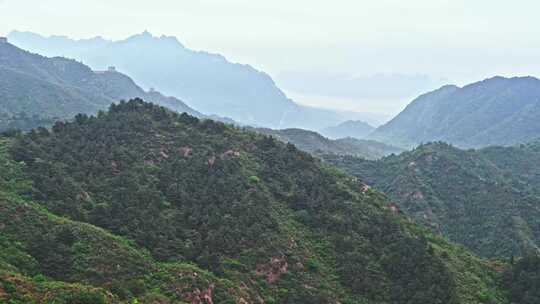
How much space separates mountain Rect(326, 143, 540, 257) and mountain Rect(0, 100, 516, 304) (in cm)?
2622

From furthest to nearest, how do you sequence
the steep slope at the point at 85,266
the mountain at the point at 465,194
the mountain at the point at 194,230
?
the mountain at the point at 465,194 → the mountain at the point at 194,230 → the steep slope at the point at 85,266

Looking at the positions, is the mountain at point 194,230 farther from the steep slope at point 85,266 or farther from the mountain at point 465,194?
the mountain at point 465,194

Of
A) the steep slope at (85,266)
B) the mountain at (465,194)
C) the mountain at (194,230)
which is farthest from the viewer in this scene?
the mountain at (465,194)

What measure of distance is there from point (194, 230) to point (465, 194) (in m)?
61.9

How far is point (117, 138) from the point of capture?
168 ft

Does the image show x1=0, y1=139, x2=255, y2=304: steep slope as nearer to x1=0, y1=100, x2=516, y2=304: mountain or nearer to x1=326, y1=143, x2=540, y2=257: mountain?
x1=0, y1=100, x2=516, y2=304: mountain

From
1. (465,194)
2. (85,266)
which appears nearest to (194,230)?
(85,266)

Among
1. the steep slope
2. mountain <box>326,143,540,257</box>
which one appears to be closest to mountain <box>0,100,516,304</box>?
the steep slope

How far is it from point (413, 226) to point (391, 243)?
833 cm

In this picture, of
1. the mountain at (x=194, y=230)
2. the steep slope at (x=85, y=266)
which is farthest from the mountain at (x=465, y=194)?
the steep slope at (x=85, y=266)

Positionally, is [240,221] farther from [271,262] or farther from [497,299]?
[497,299]

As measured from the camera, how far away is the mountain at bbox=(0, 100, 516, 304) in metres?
29.2

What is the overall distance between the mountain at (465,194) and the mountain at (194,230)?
26.2 meters

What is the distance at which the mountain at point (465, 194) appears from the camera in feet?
238
